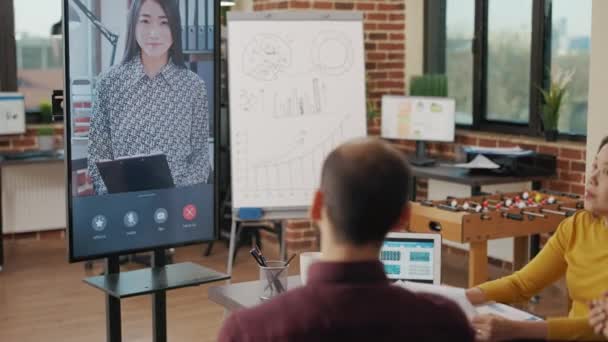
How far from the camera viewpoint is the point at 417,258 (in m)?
2.80

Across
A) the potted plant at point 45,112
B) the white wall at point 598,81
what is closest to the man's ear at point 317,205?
the white wall at point 598,81

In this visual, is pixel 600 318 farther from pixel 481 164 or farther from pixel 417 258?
pixel 481 164

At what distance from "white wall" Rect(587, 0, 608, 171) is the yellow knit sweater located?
61.6 inches

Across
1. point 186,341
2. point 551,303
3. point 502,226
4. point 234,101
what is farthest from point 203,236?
point 551,303

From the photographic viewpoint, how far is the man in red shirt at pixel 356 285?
1.41 meters

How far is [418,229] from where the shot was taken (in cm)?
452

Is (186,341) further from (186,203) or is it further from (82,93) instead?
(82,93)

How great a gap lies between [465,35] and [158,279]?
441 cm

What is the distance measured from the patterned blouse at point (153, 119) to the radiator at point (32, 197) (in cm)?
396

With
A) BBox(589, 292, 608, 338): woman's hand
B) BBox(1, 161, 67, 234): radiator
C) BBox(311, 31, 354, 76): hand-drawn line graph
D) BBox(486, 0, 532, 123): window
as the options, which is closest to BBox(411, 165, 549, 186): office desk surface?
BBox(486, 0, 532, 123): window

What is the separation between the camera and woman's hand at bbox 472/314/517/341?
2.13m

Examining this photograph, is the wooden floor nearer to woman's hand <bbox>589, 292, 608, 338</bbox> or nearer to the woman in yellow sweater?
the woman in yellow sweater

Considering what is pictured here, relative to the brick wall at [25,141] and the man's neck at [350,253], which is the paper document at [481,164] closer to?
the brick wall at [25,141]

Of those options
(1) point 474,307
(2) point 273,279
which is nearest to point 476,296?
(1) point 474,307
